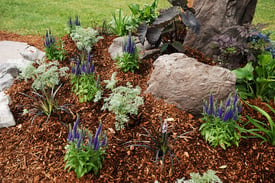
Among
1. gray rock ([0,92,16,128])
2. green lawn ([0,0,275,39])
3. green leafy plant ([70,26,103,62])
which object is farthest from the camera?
green lawn ([0,0,275,39])

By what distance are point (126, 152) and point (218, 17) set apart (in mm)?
2843

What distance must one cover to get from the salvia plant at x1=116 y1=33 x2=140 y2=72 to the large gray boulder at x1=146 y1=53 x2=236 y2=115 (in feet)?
1.80

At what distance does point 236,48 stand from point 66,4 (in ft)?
20.3

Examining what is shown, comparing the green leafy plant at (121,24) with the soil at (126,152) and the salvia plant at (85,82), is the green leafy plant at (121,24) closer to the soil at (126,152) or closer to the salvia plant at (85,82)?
the salvia plant at (85,82)

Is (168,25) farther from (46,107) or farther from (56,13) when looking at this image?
(56,13)

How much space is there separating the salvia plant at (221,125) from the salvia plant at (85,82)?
145 centimetres

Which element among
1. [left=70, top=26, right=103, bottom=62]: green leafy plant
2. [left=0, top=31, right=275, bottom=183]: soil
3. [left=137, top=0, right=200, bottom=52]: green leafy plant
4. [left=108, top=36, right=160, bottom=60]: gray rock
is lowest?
[left=0, top=31, right=275, bottom=183]: soil

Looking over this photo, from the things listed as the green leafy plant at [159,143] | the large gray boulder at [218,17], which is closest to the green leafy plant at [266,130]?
the green leafy plant at [159,143]

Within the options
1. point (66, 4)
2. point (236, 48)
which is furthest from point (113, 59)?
point (66, 4)

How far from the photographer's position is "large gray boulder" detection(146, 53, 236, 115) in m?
3.50

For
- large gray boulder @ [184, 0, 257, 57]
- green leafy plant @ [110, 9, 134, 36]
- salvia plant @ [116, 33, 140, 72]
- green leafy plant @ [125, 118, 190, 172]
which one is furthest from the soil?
green leafy plant @ [110, 9, 134, 36]

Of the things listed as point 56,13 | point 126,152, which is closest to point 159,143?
point 126,152

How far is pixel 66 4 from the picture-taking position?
8.83 metres

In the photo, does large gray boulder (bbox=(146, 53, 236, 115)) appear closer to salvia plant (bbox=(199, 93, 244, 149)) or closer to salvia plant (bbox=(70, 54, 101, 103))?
salvia plant (bbox=(199, 93, 244, 149))
